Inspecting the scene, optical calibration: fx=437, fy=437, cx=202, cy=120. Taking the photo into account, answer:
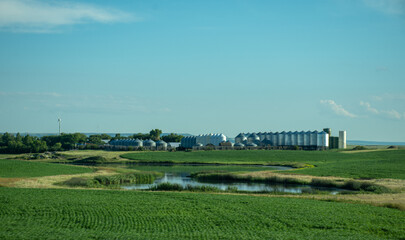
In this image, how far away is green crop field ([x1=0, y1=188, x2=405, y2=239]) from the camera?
27.2m

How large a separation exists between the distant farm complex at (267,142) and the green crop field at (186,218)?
407 feet

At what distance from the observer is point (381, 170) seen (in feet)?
238

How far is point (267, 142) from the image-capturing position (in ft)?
592

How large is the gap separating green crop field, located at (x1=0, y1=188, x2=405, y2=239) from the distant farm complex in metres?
124

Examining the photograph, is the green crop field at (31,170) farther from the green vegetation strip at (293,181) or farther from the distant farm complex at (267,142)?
the distant farm complex at (267,142)

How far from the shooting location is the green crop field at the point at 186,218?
27.2 m

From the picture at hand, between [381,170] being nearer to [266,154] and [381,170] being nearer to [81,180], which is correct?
[81,180]

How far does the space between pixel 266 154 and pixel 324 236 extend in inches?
4034

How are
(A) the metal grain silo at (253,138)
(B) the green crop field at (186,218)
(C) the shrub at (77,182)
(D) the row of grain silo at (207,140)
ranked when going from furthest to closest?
(A) the metal grain silo at (253,138) → (D) the row of grain silo at (207,140) → (C) the shrub at (77,182) → (B) the green crop field at (186,218)

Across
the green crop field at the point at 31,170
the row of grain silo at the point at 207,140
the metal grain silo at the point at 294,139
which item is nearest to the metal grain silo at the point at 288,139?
the metal grain silo at the point at 294,139

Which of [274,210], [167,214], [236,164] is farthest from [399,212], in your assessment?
[236,164]

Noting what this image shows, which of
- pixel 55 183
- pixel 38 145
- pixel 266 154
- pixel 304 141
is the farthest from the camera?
pixel 304 141

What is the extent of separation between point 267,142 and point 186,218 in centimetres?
15108

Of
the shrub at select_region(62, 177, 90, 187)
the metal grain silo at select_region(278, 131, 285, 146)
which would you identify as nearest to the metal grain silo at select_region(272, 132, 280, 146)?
the metal grain silo at select_region(278, 131, 285, 146)
